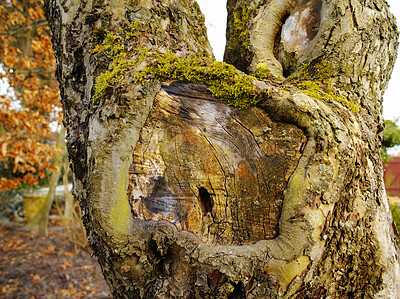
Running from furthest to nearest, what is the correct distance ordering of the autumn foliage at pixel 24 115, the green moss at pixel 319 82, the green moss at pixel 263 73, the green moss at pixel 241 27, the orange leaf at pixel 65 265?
the orange leaf at pixel 65 265, the autumn foliage at pixel 24 115, the green moss at pixel 241 27, the green moss at pixel 263 73, the green moss at pixel 319 82

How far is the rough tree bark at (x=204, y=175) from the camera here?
117 centimetres

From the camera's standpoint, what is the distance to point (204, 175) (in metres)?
1.30

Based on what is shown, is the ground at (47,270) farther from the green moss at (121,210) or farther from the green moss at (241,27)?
the green moss at (241,27)

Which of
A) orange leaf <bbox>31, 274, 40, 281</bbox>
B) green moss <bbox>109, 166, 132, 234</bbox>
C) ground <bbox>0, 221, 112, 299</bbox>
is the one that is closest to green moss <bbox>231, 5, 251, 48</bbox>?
green moss <bbox>109, 166, 132, 234</bbox>

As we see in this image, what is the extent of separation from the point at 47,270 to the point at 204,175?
5.35m

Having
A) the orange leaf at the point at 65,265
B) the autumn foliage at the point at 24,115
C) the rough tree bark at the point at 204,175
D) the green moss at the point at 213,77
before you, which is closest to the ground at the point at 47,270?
the orange leaf at the point at 65,265

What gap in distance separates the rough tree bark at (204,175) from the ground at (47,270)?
410 cm

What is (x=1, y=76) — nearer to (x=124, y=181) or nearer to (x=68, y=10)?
(x=68, y=10)

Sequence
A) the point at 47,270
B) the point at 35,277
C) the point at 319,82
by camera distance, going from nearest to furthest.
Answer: the point at 319,82 → the point at 35,277 → the point at 47,270

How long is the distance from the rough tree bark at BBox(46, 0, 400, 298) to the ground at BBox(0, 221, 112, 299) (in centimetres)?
410

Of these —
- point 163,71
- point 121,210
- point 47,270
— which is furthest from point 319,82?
point 47,270

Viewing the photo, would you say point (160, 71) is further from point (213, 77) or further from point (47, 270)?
point (47, 270)

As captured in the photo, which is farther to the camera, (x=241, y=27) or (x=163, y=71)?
(x=241, y=27)

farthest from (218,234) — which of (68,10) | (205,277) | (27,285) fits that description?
(27,285)
